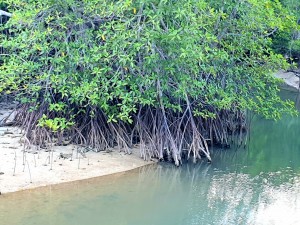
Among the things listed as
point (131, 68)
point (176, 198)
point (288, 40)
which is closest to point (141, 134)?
point (131, 68)

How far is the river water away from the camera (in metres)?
5.85

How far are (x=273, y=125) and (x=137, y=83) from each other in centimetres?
594

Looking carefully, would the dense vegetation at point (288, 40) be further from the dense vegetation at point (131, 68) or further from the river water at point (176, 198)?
the river water at point (176, 198)

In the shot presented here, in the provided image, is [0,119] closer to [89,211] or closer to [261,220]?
[89,211]

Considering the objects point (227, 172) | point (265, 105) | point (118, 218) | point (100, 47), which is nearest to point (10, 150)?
point (100, 47)

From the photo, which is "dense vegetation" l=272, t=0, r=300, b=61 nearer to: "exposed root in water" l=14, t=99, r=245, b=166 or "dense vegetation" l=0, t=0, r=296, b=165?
"dense vegetation" l=0, t=0, r=296, b=165

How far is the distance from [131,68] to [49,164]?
1.86 meters

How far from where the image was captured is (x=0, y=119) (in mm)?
9555

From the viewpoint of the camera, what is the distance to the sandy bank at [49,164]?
6.57 m

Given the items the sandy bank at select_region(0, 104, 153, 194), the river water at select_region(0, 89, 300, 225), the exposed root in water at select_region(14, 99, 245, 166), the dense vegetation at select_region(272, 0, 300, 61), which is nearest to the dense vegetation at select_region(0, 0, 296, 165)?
the exposed root in water at select_region(14, 99, 245, 166)

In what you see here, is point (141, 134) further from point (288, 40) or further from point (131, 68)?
point (288, 40)

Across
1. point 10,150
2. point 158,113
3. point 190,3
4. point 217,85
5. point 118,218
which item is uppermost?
point 190,3

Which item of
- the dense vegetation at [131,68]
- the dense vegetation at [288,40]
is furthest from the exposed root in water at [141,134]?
the dense vegetation at [288,40]

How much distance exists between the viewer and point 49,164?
7148mm
